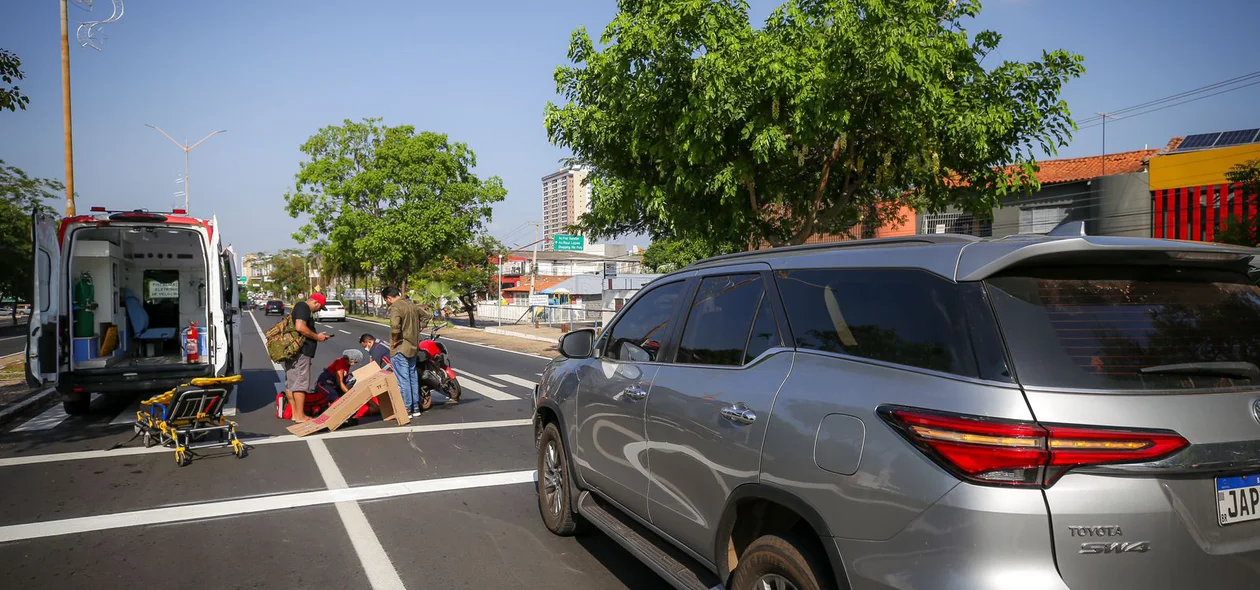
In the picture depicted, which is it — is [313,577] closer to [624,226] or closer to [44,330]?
[44,330]

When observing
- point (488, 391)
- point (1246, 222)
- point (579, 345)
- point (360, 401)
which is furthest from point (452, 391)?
point (1246, 222)

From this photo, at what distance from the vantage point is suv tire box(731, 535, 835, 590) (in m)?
2.83

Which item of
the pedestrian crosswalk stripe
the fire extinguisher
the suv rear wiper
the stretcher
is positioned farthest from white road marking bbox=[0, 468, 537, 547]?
the fire extinguisher

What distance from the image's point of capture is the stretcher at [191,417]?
8.27 meters

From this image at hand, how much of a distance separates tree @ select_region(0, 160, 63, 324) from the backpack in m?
42.0

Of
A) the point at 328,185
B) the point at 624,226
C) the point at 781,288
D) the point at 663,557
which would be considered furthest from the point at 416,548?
the point at 328,185

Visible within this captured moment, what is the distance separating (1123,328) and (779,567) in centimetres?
137

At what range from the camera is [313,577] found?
16.2ft

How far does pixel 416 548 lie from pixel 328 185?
45129 millimetres

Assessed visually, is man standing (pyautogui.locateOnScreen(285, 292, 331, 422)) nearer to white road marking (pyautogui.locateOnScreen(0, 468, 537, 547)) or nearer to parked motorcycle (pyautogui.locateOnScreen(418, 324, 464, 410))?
parked motorcycle (pyautogui.locateOnScreen(418, 324, 464, 410))

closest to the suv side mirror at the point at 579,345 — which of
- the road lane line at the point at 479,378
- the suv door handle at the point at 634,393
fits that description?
the suv door handle at the point at 634,393

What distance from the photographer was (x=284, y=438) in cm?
959

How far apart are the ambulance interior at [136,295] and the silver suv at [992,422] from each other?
9998 mm

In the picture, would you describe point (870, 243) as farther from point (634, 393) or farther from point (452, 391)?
point (452, 391)
